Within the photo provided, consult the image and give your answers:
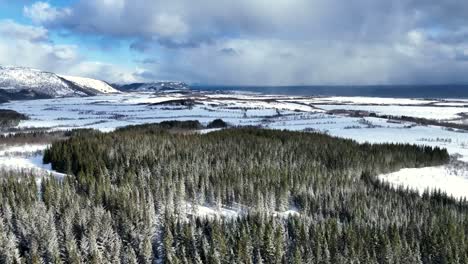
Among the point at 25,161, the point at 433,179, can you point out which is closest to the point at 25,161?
the point at 25,161

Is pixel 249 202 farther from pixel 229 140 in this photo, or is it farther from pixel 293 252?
pixel 229 140

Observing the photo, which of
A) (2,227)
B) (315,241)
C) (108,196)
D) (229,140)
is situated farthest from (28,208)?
(229,140)

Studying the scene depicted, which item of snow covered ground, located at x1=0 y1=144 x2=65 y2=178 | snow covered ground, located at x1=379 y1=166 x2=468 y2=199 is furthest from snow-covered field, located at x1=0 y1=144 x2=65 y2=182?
snow covered ground, located at x1=379 y1=166 x2=468 y2=199

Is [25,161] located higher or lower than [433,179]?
higher

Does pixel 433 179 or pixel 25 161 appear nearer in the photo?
pixel 25 161

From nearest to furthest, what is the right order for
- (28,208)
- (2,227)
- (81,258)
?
1. (81,258)
2. (2,227)
3. (28,208)

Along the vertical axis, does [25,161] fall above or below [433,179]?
above

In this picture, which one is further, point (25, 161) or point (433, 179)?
point (433, 179)

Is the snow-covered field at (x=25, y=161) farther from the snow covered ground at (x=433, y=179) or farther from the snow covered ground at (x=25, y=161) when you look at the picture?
the snow covered ground at (x=433, y=179)

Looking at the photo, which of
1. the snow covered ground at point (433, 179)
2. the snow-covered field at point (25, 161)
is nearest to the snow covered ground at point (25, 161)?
the snow-covered field at point (25, 161)

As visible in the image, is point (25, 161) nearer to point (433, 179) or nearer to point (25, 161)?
point (25, 161)

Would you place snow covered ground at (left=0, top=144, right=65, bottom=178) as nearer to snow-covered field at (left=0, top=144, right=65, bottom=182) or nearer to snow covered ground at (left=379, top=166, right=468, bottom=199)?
snow-covered field at (left=0, top=144, right=65, bottom=182)
